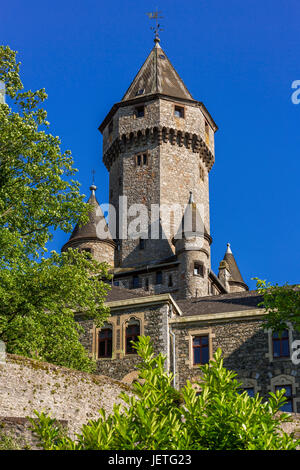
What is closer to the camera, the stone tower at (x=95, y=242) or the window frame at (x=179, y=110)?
the stone tower at (x=95, y=242)

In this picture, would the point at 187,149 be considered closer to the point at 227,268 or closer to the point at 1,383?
the point at 227,268

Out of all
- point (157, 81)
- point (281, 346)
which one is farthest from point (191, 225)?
point (157, 81)

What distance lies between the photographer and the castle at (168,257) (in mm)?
36781

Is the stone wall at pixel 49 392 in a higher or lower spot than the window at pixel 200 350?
lower

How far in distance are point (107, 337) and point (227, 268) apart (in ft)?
98.6

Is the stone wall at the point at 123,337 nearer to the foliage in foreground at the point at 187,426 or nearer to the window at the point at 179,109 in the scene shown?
the foliage in foreground at the point at 187,426

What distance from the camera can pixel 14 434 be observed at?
1781 cm

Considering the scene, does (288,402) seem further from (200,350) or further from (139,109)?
(139,109)

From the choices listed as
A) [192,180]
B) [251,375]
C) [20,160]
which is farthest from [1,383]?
[192,180]

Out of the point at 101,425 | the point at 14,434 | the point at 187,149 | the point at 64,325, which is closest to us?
the point at 101,425

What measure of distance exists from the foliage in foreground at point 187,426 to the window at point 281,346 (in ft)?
73.8

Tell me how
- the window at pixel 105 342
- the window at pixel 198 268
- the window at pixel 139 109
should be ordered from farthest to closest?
the window at pixel 139 109
the window at pixel 198 268
the window at pixel 105 342

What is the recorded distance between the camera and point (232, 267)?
231ft

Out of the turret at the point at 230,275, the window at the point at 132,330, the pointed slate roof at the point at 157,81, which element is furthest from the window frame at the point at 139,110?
the window at the point at 132,330
